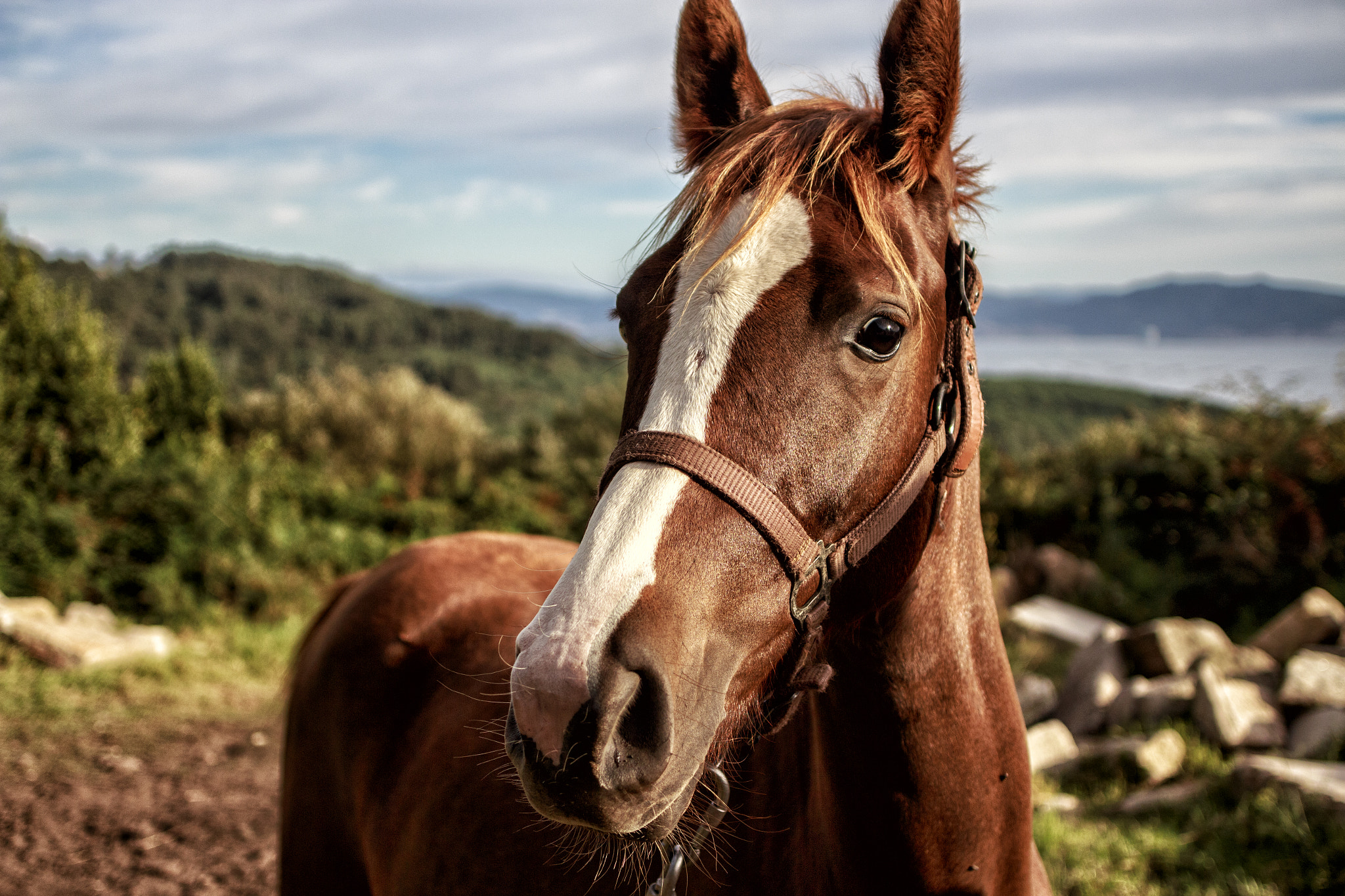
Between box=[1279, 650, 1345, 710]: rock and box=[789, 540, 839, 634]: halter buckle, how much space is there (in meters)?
5.01

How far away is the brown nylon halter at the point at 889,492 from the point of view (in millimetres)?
1247

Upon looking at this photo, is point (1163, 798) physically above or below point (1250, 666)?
below

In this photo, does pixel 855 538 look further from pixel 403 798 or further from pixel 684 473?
pixel 403 798

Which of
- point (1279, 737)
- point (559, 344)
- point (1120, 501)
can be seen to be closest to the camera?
point (1279, 737)

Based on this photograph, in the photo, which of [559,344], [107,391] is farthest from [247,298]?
[107,391]

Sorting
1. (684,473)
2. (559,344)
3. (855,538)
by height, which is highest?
(684,473)

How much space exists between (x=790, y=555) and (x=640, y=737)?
1.22ft

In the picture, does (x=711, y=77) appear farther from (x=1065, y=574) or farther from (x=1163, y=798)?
(x=1065, y=574)

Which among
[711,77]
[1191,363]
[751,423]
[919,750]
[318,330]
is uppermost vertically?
[711,77]

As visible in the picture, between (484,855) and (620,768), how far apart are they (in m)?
1.18

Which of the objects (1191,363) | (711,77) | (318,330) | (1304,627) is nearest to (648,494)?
(711,77)

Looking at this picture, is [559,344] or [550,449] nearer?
[550,449]

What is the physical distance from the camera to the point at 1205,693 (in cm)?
493

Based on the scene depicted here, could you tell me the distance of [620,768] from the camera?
112cm
